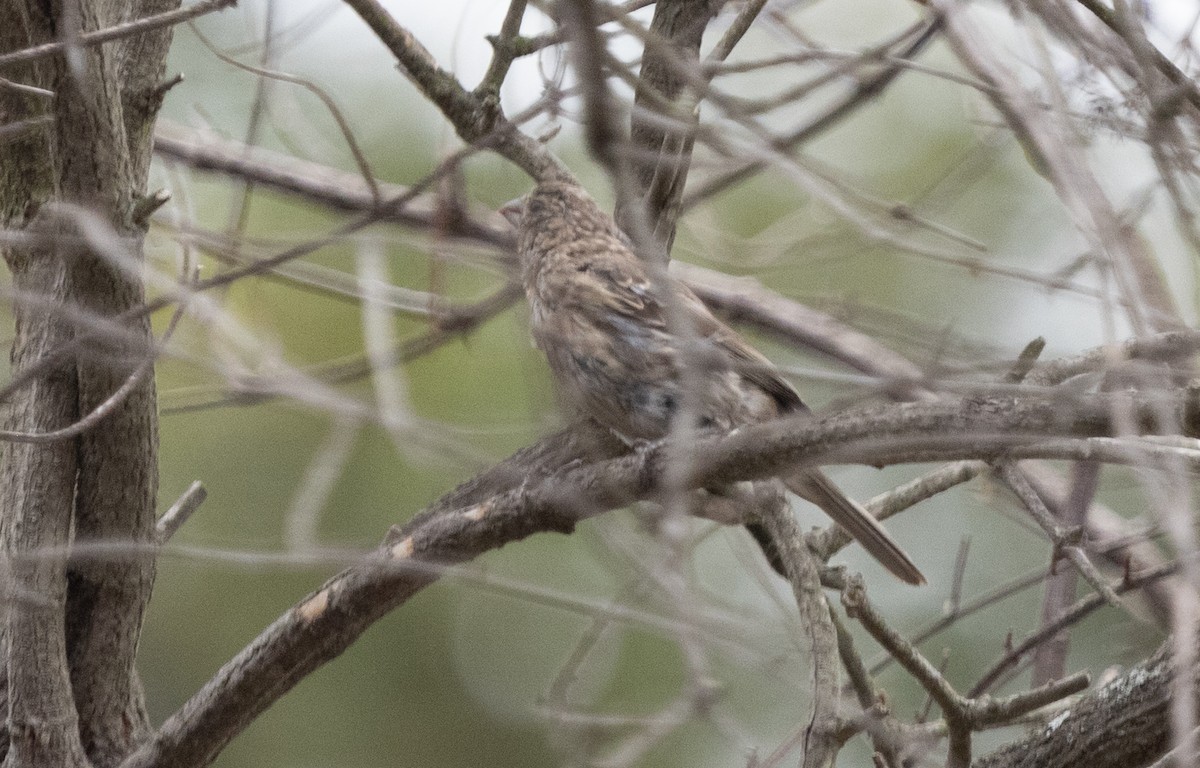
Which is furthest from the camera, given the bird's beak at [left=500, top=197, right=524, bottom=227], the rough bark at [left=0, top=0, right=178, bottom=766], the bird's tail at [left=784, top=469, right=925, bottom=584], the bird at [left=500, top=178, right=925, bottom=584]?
the bird's beak at [left=500, top=197, right=524, bottom=227]

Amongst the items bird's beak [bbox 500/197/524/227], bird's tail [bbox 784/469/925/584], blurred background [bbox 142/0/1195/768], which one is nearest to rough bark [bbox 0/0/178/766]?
blurred background [bbox 142/0/1195/768]

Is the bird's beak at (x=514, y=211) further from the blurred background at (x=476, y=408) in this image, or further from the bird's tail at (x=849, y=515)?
the bird's tail at (x=849, y=515)

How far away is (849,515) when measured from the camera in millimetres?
3848

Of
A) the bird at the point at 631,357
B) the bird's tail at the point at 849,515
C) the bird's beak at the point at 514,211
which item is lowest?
the bird's tail at the point at 849,515

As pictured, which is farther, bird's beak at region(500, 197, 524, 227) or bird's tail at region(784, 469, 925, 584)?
bird's beak at region(500, 197, 524, 227)

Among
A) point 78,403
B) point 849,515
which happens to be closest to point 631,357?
point 849,515

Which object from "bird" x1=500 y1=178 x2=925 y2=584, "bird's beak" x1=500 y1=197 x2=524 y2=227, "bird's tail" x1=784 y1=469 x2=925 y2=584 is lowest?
"bird's tail" x1=784 y1=469 x2=925 y2=584

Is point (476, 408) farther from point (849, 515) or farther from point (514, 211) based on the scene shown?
point (849, 515)

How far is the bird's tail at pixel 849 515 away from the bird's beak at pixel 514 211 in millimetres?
1364

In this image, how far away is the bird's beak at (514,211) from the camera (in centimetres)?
460

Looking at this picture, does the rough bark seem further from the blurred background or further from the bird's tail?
the bird's tail

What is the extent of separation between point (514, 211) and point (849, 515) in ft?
5.31

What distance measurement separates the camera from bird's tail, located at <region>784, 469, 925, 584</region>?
12.5 feet

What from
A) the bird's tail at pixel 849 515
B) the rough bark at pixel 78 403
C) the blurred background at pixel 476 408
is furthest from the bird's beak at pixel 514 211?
the rough bark at pixel 78 403
